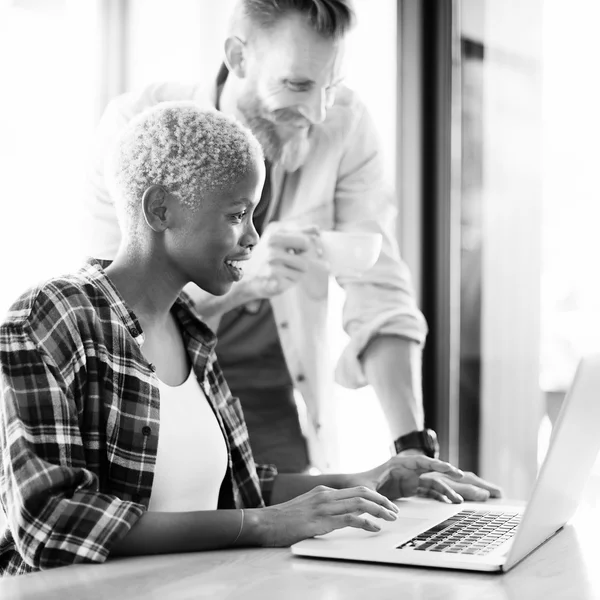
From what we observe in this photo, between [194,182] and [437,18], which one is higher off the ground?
[437,18]

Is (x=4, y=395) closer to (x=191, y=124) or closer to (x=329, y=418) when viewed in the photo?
(x=191, y=124)

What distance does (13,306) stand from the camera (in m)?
1.21

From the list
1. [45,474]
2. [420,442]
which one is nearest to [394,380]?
[420,442]

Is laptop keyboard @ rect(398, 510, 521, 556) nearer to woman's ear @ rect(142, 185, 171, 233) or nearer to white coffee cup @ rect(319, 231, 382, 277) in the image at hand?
woman's ear @ rect(142, 185, 171, 233)

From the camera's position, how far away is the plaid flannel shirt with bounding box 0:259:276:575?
42.8 inches

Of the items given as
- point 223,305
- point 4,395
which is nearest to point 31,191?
point 223,305

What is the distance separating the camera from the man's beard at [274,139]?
214cm

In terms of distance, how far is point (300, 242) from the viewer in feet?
7.11

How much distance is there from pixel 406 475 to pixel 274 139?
99cm


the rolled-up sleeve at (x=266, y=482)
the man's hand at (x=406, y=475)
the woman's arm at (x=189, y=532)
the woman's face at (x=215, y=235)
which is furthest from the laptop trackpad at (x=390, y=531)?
the woman's face at (x=215, y=235)

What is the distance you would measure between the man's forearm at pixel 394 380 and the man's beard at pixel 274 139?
501mm

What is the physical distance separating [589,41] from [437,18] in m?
0.43

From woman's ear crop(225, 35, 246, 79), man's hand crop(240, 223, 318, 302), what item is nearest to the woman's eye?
woman's ear crop(225, 35, 246, 79)

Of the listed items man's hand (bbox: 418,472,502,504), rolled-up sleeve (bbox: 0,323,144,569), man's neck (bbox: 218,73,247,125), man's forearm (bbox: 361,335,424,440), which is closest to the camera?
rolled-up sleeve (bbox: 0,323,144,569)
